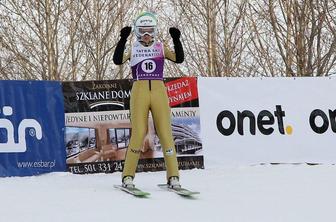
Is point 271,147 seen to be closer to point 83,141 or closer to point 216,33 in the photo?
point 83,141

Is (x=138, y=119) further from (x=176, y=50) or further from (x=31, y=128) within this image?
(x=31, y=128)

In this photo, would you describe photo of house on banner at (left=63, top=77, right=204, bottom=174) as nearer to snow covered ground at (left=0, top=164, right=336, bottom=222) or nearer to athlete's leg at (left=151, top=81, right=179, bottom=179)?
snow covered ground at (left=0, top=164, right=336, bottom=222)

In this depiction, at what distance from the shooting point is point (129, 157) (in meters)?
5.73

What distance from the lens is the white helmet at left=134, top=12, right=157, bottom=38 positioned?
5.87 m

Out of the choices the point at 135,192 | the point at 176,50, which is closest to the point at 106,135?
the point at 176,50

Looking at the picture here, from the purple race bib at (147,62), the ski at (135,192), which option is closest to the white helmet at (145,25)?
the purple race bib at (147,62)

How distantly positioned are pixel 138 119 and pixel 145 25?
1.00m

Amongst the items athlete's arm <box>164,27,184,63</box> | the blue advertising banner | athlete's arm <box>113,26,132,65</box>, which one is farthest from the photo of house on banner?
athlete's arm <box>113,26,132,65</box>

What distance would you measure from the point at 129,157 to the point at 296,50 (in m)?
8.67

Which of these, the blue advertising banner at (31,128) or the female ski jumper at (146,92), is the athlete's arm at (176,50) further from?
the blue advertising banner at (31,128)

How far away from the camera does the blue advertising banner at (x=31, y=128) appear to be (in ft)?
22.9

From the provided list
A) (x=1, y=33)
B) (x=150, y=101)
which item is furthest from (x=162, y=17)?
(x=150, y=101)

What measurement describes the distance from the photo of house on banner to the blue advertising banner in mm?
145

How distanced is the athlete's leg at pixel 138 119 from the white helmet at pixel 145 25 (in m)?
0.54
